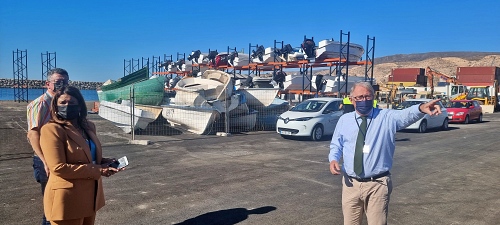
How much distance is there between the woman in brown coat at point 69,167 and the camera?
2.94 meters

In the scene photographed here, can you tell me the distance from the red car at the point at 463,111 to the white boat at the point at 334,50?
6146 mm

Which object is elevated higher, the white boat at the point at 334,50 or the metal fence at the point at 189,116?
the white boat at the point at 334,50

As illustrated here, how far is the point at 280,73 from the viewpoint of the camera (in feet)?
86.1

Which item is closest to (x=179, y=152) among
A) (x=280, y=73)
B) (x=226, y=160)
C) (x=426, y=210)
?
(x=226, y=160)

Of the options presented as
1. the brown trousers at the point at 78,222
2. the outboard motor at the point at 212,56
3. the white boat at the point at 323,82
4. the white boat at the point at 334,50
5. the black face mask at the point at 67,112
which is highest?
the outboard motor at the point at 212,56

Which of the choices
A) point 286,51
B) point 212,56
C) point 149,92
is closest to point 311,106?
point 149,92

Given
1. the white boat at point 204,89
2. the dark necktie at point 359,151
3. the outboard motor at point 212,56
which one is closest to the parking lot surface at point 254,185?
the dark necktie at point 359,151

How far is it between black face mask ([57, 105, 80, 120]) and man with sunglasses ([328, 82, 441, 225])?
2.30 metres

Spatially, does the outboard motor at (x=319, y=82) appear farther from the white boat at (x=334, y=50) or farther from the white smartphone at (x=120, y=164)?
the white smartphone at (x=120, y=164)

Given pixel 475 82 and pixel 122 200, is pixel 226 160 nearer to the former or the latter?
pixel 122 200

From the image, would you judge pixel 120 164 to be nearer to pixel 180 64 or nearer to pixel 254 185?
pixel 254 185

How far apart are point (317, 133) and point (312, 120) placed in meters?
0.51

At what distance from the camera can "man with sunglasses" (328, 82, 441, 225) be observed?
3.53 m

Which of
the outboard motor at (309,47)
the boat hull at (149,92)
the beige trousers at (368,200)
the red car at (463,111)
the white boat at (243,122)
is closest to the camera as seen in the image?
the beige trousers at (368,200)
